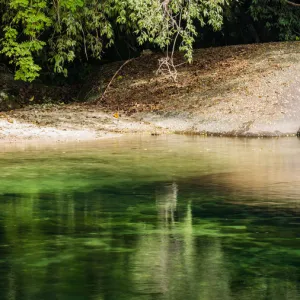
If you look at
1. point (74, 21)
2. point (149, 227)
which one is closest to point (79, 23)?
point (74, 21)

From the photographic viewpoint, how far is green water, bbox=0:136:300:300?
629cm

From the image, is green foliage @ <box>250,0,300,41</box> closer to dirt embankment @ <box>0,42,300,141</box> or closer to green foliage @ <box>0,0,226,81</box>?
dirt embankment @ <box>0,42,300,141</box>

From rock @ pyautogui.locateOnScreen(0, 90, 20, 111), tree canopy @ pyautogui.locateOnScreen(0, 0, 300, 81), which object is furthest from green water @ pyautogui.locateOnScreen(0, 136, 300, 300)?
rock @ pyautogui.locateOnScreen(0, 90, 20, 111)

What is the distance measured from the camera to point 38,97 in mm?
28828

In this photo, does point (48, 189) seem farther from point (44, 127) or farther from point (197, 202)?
point (44, 127)

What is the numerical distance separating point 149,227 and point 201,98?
16.6 meters

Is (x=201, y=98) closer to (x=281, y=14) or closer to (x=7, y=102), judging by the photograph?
(x=7, y=102)

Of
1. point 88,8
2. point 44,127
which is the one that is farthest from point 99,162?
point 88,8

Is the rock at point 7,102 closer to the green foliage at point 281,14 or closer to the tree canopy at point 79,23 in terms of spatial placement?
the tree canopy at point 79,23

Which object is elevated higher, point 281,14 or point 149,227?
point 281,14

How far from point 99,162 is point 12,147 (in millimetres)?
3339

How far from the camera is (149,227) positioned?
8.59m

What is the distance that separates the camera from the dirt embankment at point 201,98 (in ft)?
73.0

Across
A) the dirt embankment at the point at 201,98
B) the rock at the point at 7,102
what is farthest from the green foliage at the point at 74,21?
the dirt embankment at the point at 201,98
